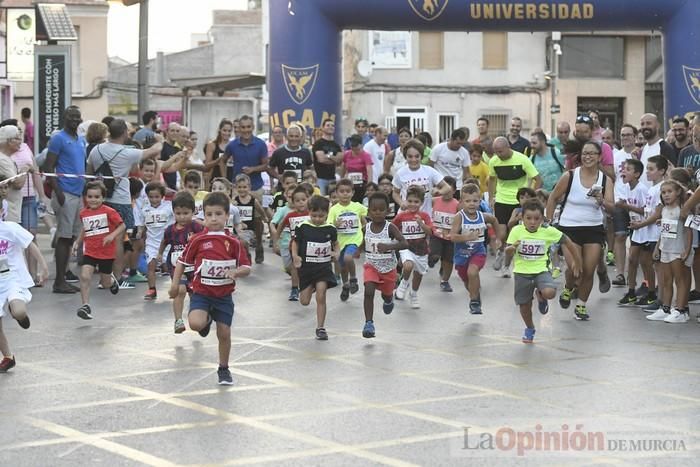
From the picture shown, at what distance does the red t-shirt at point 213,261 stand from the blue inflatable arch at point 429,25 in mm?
11439

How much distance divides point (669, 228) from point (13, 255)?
6037mm

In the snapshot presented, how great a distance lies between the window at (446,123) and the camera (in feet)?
150

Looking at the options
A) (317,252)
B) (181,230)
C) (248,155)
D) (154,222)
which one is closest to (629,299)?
(317,252)

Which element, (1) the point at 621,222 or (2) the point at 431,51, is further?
(2) the point at 431,51

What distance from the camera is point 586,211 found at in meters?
12.5

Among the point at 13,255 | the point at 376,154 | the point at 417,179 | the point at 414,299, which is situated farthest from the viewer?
the point at 376,154

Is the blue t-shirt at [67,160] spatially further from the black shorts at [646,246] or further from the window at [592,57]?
the window at [592,57]

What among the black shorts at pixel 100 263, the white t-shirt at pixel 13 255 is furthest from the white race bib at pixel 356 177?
the white t-shirt at pixel 13 255

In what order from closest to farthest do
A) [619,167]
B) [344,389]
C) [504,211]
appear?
1. [344,389]
2. [619,167]
3. [504,211]

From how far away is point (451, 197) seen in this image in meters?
14.7

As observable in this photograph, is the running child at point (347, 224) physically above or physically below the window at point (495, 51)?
below

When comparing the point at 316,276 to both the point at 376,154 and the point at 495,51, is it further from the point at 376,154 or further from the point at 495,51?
the point at 495,51

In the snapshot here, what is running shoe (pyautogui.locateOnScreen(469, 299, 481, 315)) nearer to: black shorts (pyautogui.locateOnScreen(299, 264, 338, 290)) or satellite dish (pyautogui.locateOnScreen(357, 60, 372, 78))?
black shorts (pyautogui.locateOnScreen(299, 264, 338, 290))

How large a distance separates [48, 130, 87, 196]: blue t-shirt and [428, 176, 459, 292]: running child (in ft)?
12.9
